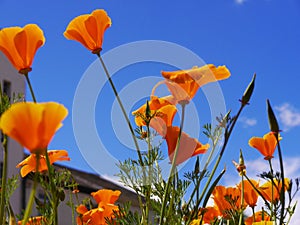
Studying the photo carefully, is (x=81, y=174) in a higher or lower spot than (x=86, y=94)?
higher

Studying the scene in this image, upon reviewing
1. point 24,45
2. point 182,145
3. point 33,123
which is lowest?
point 33,123

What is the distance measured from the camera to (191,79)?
84 cm

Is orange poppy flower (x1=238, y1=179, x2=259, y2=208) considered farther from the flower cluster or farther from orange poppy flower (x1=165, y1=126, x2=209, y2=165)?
orange poppy flower (x1=165, y1=126, x2=209, y2=165)

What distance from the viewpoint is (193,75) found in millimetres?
833

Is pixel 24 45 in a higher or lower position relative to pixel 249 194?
higher

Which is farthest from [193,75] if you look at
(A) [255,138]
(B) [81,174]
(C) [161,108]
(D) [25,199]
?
(B) [81,174]

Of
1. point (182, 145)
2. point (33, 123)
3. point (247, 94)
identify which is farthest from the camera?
point (182, 145)

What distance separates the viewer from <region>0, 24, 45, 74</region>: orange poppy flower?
0.85 meters

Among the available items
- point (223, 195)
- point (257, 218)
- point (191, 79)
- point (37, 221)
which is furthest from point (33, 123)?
point (257, 218)

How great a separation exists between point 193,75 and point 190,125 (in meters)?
0.13

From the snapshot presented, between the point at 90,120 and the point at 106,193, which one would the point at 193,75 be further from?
the point at 106,193

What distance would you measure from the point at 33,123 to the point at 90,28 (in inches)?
20.3

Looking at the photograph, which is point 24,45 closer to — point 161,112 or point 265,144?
point 161,112

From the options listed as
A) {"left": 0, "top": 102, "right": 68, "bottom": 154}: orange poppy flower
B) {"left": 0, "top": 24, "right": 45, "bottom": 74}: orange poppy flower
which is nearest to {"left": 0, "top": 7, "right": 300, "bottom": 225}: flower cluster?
{"left": 0, "top": 24, "right": 45, "bottom": 74}: orange poppy flower
